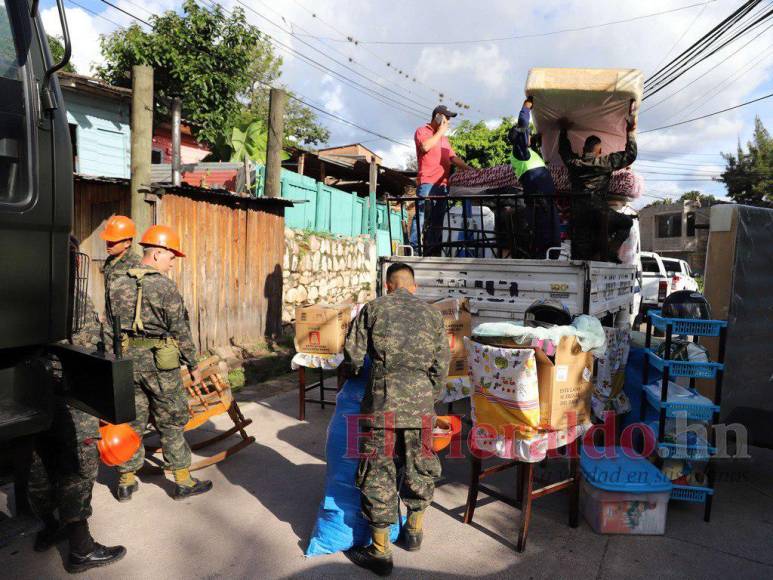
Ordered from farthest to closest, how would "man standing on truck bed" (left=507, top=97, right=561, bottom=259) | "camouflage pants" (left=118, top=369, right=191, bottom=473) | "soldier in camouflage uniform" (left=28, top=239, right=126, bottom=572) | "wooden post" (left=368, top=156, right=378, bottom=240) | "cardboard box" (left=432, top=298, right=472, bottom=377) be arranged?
"wooden post" (left=368, top=156, right=378, bottom=240)
"man standing on truck bed" (left=507, top=97, right=561, bottom=259)
"cardboard box" (left=432, top=298, right=472, bottom=377)
"camouflage pants" (left=118, top=369, right=191, bottom=473)
"soldier in camouflage uniform" (left=28, top=239, right=126, bottom=572)

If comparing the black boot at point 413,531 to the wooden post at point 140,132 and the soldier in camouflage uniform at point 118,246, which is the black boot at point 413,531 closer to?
the soldier in camouflage uniform at point 118,246

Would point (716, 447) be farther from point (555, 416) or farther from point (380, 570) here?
point (380, 570)

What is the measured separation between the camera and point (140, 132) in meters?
6.20

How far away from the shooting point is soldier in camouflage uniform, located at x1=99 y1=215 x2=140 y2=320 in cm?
379

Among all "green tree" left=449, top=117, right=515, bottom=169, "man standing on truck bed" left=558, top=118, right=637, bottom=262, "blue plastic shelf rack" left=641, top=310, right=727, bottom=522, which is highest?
"green tree" left=449, top=117, right=515, bottom=169

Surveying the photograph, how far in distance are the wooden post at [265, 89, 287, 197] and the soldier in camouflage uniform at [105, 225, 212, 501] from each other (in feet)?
17.9

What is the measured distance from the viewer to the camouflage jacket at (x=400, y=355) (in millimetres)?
2916

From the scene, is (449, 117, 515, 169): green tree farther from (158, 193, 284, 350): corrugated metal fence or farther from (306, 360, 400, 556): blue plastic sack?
(306, 360, 400, 556): blue plastic sack

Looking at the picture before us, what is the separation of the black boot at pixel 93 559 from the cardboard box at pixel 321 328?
2501 mm

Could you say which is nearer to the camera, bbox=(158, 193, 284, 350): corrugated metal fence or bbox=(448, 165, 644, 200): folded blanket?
bbox=(448, 165, 644, 200): folded blanket

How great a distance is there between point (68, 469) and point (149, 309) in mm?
1188

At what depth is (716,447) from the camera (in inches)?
140

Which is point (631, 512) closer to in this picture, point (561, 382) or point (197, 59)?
Answer: point (561, 382)

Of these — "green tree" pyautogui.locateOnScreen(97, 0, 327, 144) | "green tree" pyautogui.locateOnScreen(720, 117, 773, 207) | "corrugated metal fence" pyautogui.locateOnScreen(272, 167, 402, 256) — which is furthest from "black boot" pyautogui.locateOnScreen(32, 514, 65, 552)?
"green tree" pyautogui.locateOnScreen(720, 117, 773, 207)
